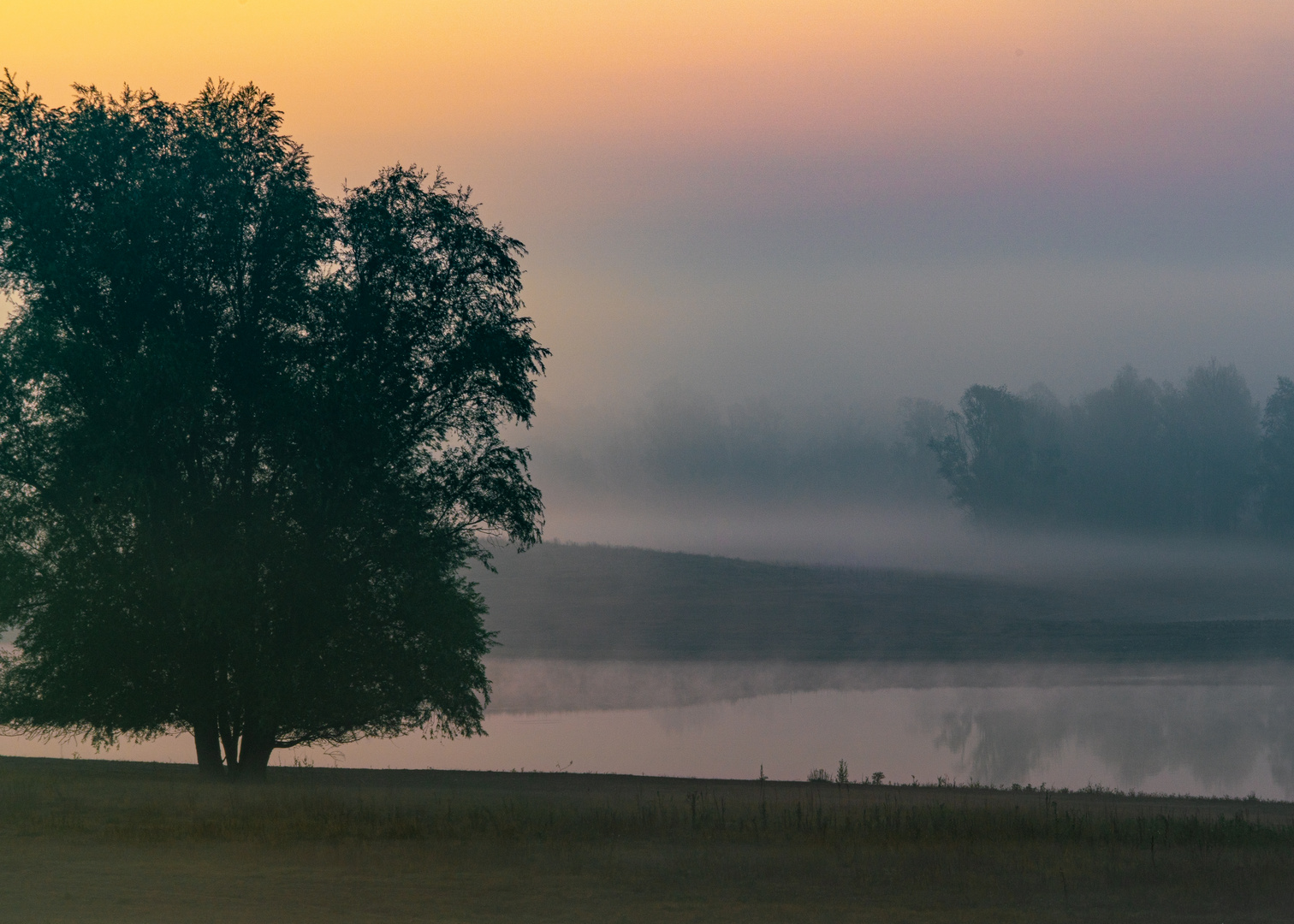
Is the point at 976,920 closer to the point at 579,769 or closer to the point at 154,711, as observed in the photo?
the point at 154,711

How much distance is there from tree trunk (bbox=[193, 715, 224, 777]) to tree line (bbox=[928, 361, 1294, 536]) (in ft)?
392

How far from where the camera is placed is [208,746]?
30531 millimetres

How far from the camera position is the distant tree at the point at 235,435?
2811cm

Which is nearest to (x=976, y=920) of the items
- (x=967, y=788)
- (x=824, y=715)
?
(x=967, y=788)

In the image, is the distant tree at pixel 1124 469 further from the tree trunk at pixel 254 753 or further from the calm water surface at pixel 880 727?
the tree trunk at pixel 254 753

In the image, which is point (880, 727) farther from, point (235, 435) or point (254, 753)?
point (235, 435)

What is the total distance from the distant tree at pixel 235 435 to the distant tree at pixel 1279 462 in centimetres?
12017

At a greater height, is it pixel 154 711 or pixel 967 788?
pixel 154 711

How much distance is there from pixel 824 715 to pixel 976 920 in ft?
120

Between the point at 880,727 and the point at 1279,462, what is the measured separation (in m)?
99.0

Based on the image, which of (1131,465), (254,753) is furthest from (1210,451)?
(254,753)

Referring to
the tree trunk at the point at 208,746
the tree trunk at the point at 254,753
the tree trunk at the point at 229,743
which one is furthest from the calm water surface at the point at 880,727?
the tree trunk at the point at 254,753

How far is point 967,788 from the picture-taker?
31.6 meters

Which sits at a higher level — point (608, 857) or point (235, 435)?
point (235, 435)
